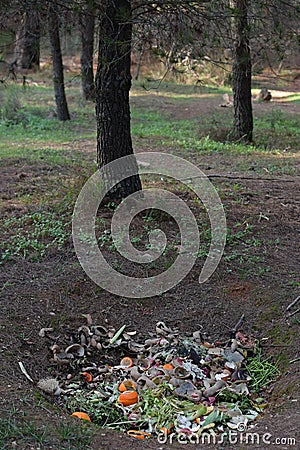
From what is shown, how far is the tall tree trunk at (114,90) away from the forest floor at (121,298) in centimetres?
50

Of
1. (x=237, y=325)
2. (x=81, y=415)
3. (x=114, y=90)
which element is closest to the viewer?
(x=81, y=415)

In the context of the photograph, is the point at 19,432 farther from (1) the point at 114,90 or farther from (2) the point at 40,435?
(1) the point at 114,90

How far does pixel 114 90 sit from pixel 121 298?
2041 millimetres

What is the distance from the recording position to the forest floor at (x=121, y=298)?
2.84 meters

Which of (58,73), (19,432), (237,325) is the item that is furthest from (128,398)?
(58,73)

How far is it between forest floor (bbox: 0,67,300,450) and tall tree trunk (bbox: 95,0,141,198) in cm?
50

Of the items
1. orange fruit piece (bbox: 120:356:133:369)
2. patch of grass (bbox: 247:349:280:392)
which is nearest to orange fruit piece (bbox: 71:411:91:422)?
orange fruit piece (bbox: 120:356:133:369)

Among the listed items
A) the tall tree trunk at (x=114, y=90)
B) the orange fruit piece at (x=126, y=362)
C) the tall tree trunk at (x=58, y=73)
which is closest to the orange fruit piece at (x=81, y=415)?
the orange fruit piece at (x=126, y=362)

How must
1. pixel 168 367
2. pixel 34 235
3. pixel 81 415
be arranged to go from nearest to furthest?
1. pixel 81 415
2. pixel 168 367
3. pixel 34 235

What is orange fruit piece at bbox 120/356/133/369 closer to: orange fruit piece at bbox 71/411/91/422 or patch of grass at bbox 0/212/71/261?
orange fruit piece at bbox 71/411/91/422

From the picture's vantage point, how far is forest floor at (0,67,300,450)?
2.84 metres

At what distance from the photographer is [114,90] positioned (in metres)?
5.39

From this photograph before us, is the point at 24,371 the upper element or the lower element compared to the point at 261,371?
upper

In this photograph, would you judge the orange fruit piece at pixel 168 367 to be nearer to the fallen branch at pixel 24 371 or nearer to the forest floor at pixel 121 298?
the forest floor at pixel 121 298
